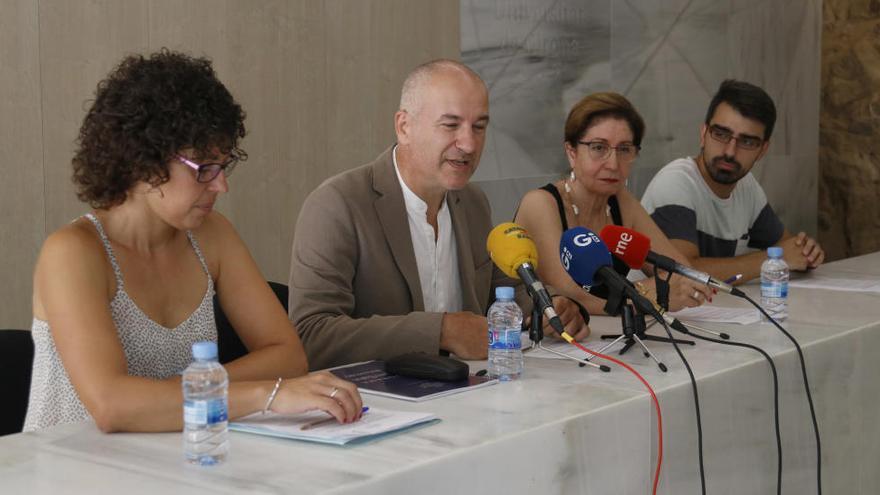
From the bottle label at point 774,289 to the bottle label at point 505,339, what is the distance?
1.07 metres

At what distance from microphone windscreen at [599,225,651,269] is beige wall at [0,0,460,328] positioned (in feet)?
6.86

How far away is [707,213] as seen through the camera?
4426mm

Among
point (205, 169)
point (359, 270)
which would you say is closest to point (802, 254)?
point (359, 270)

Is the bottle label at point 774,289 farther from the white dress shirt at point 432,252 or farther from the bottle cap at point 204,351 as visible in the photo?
the bottle cap at point 204,351

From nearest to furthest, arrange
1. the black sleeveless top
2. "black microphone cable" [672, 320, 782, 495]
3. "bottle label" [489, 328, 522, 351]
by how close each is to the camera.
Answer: "bottle label" [489, 328, 522, 351]
"black microphone cable" [672, 320, 782, 495]
the black sleeveless top

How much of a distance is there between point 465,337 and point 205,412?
1.00m

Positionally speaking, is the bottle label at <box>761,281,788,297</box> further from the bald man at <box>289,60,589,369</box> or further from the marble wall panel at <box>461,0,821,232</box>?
the marble wall panel at <box>461,0,821,232</box>

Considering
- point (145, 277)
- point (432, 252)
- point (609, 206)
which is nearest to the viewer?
point (145, 277)

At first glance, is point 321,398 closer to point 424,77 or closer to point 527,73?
point 424,77

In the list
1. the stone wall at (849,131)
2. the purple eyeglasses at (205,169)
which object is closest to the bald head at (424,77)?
the purple eyeglasses at (205,169)

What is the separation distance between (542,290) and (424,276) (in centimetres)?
75

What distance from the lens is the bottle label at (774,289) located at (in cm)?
322

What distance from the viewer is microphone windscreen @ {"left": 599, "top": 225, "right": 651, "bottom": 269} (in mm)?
2826

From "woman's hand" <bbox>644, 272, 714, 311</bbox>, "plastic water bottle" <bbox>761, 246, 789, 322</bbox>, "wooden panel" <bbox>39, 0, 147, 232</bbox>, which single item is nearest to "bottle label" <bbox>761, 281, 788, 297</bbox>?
"plastic water bottle" <bbox>761, 246, 789, 322</bbox>
